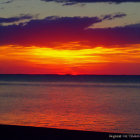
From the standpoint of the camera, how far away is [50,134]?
399cm

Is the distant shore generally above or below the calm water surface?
below

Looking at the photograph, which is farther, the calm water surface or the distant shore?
the calm water surface

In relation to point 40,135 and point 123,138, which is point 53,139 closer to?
point 40,135

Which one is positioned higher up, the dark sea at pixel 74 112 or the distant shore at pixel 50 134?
the dark sea at pixel 74 112

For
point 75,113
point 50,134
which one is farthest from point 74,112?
point 50,134

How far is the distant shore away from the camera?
12.1 feet

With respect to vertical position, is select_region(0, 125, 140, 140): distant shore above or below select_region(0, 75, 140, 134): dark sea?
below

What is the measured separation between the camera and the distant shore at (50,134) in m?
3.70

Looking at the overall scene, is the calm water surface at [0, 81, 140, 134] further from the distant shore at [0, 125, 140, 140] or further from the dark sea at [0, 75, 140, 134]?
the distant shore at [0, 125, 140, 140]

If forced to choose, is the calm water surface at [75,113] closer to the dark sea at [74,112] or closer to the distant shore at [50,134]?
the dark sea at [74,112]

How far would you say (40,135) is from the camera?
3.97m

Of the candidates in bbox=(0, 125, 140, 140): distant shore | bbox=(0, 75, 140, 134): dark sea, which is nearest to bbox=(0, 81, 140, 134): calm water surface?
bbox=(0, 75, 140, 134): dark sea

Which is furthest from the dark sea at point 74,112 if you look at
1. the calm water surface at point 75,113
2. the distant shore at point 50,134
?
the distant shore at point 50,134

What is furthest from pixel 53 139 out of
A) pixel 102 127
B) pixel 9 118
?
pixel 9 118
